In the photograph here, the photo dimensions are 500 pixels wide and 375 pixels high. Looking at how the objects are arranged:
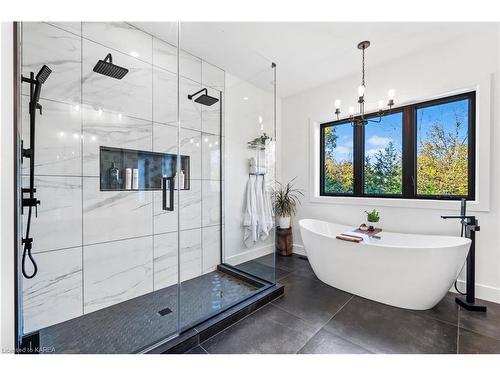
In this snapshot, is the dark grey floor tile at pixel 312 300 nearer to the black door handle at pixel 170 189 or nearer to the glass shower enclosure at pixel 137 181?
the glass shower enclosure at pixel 137 181

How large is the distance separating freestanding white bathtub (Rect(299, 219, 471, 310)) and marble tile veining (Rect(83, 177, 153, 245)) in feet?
5.84

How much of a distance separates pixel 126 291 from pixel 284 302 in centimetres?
150

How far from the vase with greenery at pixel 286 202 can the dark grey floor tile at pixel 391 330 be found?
160 cm

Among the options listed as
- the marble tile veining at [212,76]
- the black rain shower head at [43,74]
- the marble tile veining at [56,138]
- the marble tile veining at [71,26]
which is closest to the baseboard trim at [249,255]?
the marble tile veining at [56,138]

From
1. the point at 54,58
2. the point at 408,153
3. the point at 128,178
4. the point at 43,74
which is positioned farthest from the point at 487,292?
the point at 54,58

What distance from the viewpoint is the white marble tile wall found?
5.51ft

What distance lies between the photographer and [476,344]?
150cm

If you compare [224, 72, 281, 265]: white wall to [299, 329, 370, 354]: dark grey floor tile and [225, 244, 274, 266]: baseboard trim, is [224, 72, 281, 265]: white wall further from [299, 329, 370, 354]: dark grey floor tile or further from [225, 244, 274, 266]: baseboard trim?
[299, 329, 370, 354]: dark grey floor tile

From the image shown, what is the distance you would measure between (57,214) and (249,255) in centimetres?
207

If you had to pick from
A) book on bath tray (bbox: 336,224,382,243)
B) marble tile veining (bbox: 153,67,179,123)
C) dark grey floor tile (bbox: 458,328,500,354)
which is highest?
marble tile veining (bbox: 153,67,179,123)

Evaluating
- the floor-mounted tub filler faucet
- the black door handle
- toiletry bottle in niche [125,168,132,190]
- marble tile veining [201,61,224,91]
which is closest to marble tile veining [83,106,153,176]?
toiletry bottle in niche [125,168,132,190]

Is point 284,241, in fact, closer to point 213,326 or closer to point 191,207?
point 191,207
